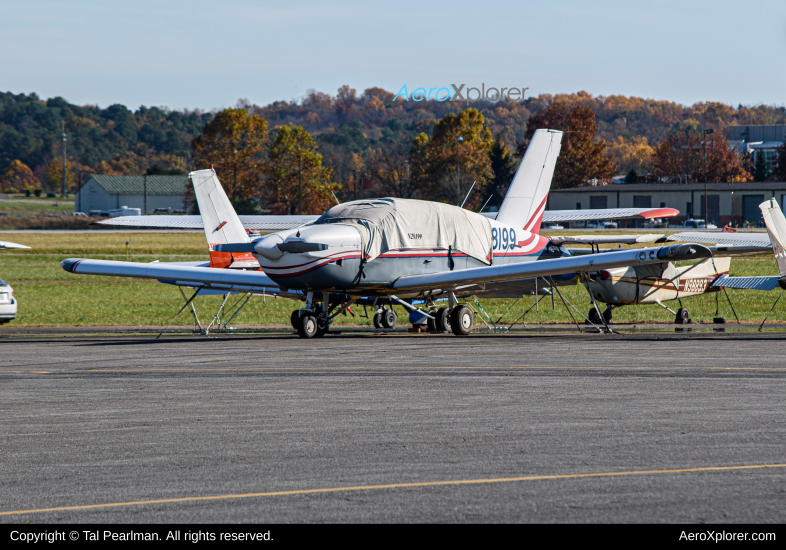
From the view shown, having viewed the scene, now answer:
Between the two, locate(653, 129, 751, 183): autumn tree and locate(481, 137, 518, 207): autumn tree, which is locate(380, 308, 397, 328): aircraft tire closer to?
locate(481, 137, 518, 207): autumn tree

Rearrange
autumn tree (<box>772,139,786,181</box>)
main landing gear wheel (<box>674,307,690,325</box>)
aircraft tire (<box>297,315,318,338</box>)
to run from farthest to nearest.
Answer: autumn tree (<box>772,139,786,181</box>) < main landing gear wheel (<box>674,307,690,325</box>) < aircraft tire (<box>297,315,318,338</box>)

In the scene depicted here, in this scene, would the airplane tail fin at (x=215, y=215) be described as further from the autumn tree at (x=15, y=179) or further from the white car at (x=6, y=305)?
the autumn tree at (x=15, y=179)

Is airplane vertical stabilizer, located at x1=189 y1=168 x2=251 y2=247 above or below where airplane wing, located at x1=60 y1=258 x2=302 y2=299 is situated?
above

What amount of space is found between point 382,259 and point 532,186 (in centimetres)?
631

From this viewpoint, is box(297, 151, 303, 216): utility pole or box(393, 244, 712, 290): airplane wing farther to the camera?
box(297, 151, 303, 216): utility pole

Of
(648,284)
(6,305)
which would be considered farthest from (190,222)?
(648,284)

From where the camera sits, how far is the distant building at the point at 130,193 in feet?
501

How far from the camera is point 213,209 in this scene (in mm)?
21844

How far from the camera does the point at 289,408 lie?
9938mm

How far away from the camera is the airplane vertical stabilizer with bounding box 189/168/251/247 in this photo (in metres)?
21.7

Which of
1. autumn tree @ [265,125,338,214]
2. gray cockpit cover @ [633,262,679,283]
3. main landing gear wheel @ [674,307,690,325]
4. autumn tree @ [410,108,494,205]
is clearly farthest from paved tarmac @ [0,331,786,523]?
autumn tree @ [410,108,494,205]

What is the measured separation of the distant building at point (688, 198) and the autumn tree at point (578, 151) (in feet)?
49.8

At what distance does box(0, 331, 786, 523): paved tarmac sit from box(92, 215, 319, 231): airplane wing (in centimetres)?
1264

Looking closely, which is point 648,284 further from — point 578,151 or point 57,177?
point 57,177
